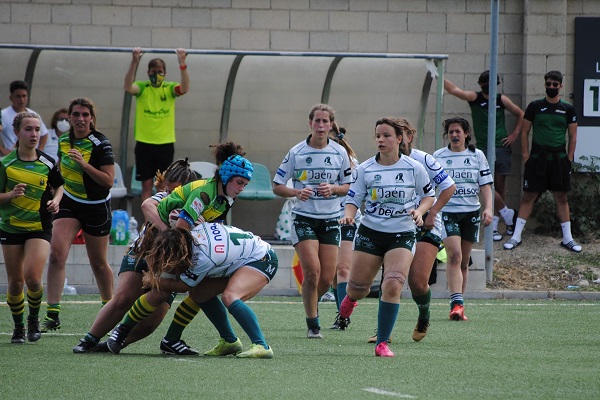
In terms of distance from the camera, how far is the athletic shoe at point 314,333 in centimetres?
1008

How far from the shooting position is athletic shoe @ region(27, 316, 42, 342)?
30.7 feet

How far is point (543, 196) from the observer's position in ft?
59.2

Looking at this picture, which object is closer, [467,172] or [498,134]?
[467,172]

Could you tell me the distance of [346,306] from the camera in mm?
10180

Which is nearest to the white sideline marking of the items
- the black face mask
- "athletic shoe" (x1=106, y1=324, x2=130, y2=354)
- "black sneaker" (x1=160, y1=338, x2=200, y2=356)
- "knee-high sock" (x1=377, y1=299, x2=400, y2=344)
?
"knee-high sock" (x1=377, y1=299, x2=400, y2=344)

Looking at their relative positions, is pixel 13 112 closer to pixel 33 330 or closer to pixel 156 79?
pixel 156 79

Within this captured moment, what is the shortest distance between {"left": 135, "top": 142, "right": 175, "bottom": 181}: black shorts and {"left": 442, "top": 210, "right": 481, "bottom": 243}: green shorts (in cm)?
517

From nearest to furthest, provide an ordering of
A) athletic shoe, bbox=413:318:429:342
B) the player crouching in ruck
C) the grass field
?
the grass field < the player crouching in ruck < athletic shoe, bbox=413:318:429:342

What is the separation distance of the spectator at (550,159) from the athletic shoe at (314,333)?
7726mm

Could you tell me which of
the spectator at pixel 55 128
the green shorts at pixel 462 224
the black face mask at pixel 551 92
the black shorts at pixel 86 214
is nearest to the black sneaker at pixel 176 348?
the black shorts at pixel 86 214

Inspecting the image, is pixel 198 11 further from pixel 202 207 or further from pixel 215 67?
pixel 202 207

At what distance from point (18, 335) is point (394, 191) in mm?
3179

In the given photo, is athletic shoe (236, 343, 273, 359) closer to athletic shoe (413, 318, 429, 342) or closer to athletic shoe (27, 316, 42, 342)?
athletic shoe (413, 318, 429, 342)

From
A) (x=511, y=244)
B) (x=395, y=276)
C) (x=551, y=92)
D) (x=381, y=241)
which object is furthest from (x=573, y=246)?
(x=395, y=276)
